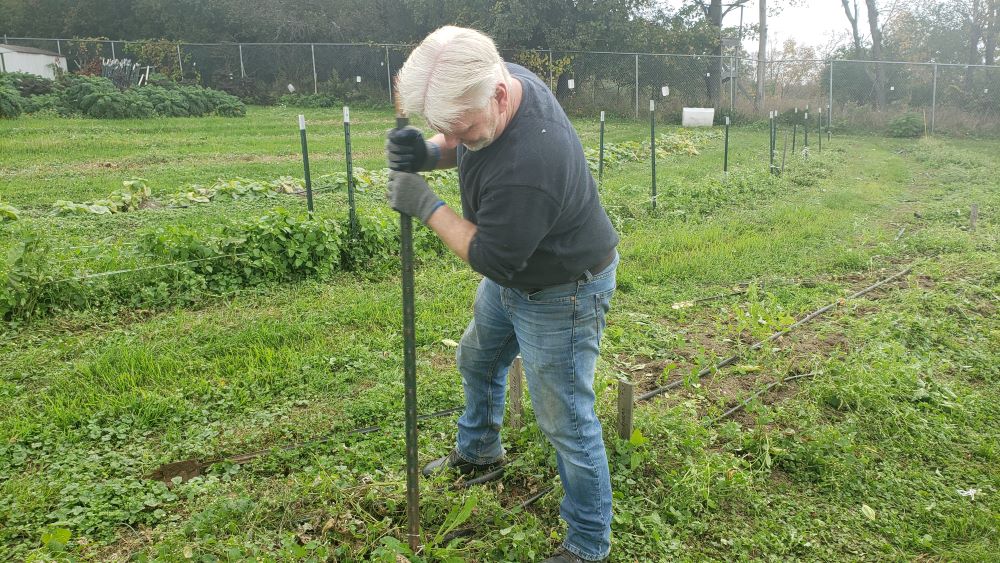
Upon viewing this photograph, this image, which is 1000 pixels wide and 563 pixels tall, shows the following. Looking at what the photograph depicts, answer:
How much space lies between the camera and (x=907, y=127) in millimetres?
23188

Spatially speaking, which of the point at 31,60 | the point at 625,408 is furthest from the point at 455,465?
the point at 31,60

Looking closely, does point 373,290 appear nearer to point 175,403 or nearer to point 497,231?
point 175,403

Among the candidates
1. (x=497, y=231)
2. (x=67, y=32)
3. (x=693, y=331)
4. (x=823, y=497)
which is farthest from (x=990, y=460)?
(x=67, y=32)

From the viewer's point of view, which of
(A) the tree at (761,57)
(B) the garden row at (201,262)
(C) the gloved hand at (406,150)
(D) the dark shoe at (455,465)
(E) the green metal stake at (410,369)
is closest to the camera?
(C) the gloved hand at (406,150)

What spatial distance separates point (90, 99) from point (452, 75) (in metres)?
17.8

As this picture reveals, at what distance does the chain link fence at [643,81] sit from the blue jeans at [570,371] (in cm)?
2093

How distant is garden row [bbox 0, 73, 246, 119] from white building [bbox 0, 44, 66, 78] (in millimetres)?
7526

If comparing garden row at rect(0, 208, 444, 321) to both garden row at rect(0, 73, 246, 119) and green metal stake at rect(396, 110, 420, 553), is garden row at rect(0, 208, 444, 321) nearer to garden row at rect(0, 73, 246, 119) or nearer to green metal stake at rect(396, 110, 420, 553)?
green metal stake at rect(396, 110, 420, 553)

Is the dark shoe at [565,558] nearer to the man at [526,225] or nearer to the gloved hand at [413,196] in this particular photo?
the man at [526,225]

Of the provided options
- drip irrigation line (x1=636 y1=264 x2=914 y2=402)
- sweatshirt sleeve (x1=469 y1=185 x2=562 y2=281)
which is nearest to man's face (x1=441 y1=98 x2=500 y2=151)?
sweatshirt sleeve (x1=469 y1=185 x2=562 y2=281)

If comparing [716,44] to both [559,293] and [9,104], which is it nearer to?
[9,104]

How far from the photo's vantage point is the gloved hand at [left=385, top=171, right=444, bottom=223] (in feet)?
7.81

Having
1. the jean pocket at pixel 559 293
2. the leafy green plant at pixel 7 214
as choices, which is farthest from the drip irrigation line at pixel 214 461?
the leafy green plant at pixel 7 214

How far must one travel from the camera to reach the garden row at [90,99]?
1617 cm
